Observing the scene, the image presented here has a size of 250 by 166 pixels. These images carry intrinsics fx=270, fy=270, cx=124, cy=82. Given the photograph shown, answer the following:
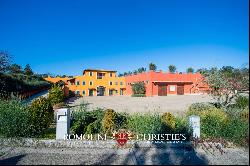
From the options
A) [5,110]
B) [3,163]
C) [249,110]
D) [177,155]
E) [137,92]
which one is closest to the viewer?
[249,110]

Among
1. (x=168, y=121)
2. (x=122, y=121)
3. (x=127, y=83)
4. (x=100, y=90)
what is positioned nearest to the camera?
(x=168, y=121)

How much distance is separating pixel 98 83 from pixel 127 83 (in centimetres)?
565

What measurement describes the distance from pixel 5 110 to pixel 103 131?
12.0ft

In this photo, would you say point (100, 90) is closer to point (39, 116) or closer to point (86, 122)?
point (86, 122)

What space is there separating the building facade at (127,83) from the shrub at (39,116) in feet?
104

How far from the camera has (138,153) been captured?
816 centimetres

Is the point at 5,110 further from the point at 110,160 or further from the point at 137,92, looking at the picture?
the point at 137,92

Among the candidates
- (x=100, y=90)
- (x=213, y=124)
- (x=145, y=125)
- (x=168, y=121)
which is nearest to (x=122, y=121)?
(x=145, y=125)

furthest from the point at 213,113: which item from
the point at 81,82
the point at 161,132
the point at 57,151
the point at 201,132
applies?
the point at 81,82

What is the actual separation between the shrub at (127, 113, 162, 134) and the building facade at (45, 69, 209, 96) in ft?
101

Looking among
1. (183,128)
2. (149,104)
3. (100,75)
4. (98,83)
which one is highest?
(100,75)

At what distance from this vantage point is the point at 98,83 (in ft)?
170

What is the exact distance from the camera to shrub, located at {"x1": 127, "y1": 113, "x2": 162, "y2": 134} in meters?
9.74

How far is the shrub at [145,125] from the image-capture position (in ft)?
32.0
